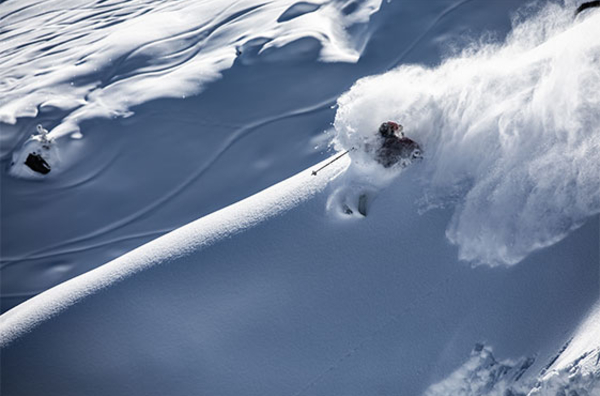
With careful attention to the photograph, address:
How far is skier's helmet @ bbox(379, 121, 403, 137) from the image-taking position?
2.36m

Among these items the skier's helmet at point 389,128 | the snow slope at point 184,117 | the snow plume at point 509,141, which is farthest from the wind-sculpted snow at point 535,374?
the snow slope at point 184,117

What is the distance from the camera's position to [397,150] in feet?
7.63

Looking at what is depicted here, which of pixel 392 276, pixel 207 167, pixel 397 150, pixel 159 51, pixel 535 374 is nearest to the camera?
pixel 535 374

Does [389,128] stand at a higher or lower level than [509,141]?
higher

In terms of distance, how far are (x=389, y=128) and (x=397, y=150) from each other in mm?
128

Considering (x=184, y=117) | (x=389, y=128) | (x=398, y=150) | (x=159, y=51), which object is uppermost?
(x=159, y=51)

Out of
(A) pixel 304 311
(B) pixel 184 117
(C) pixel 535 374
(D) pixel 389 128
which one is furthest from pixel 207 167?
(C) pixel 535 374

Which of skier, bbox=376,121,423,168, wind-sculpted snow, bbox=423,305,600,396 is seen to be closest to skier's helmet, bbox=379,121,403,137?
skier, bbox=376,121,423,168

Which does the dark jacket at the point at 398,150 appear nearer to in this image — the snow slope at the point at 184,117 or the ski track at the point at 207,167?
the snow slope at the point at 184,117

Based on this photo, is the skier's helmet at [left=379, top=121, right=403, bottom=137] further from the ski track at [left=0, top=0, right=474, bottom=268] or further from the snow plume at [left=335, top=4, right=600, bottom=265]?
the ski track at [left=0, top=0, right=474, bottom=268]

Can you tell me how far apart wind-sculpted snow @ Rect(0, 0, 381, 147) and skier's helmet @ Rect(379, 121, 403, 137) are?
247 centimetres

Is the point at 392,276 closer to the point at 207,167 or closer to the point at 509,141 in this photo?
the point at 509,141

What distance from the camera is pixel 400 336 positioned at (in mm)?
2064

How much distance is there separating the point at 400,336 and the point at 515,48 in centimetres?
263
